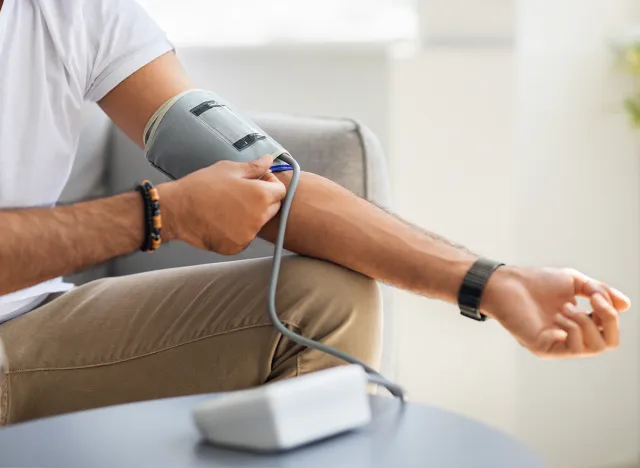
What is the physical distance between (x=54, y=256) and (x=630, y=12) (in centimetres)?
164

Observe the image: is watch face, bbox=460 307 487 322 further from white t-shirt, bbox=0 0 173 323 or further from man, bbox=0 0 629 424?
white t-shirt, bbox=0 0 173 323

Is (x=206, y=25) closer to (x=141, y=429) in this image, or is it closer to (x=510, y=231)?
(x=510, y=231)

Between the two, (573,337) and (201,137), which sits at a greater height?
(201,137)

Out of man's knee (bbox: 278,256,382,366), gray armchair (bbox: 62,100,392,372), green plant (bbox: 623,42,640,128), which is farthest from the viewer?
green plant (bbox: 623,42,640,128)

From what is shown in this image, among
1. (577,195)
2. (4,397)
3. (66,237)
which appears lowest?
(577,195)

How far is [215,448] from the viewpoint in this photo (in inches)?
25.8

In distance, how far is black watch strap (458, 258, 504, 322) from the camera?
100cm

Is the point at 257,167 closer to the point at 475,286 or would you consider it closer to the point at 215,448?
the point at 475,286

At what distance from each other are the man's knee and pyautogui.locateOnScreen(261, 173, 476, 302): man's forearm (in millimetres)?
36

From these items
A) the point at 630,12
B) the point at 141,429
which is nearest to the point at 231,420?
the point at 141,429

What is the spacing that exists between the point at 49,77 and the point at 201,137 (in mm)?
280

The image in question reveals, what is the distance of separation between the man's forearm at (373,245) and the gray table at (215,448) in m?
0.33

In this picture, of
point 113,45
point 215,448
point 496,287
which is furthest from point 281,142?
point 215,448

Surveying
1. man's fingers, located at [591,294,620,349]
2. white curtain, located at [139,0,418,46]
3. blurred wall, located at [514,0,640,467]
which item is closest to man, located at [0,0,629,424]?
man's fingers, located at [591,294,620,349]
